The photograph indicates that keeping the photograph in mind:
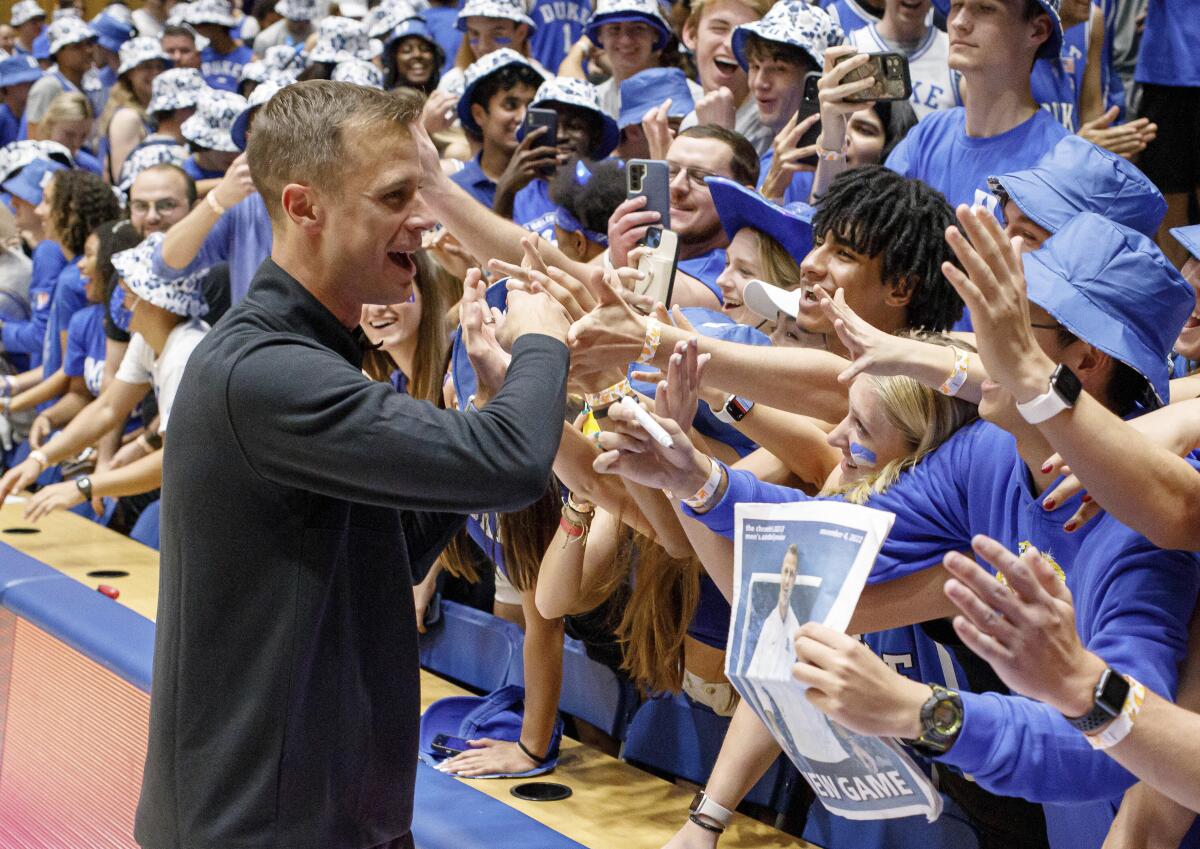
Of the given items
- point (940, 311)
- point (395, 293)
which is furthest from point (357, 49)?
point (395, 293)

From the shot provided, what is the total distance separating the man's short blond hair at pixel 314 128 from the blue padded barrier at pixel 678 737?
1563mm

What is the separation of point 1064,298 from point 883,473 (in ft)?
1.63

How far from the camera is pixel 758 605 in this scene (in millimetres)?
1751

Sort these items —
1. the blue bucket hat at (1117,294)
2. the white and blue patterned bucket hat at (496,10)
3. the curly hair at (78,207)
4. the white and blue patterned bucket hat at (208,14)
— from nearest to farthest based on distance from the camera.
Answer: the blue bucket hat at (1117,294) → the white and blue patterned bucket hat at (496,10) → the curly hair at (78,207) → the white and blue patterned bucket hat at (208,14)

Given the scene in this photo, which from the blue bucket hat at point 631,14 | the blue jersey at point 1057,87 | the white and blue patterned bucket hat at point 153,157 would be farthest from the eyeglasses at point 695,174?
the white and blue patterned bucket hat at point 153,157

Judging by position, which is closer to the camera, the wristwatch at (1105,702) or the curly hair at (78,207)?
the wristwatch at (1105,702)

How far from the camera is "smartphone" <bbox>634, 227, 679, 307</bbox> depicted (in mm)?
2717

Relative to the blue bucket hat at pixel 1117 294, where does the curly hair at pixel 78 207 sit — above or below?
below

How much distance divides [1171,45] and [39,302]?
16.7 ft

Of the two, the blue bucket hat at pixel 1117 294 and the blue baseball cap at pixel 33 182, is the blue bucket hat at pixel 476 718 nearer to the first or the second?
the blue bucket hat at pixel 1117 294

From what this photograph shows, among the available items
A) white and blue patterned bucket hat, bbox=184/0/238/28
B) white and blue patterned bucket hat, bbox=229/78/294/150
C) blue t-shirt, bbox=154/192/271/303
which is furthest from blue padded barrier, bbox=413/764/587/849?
white and blue patterned bucket hat, bbox=184/0/238/28

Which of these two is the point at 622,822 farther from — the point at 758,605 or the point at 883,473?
the point at 758,605

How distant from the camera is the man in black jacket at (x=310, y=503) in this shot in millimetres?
1590

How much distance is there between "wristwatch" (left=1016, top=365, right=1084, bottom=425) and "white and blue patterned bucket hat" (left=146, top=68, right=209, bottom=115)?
6.64 metres
